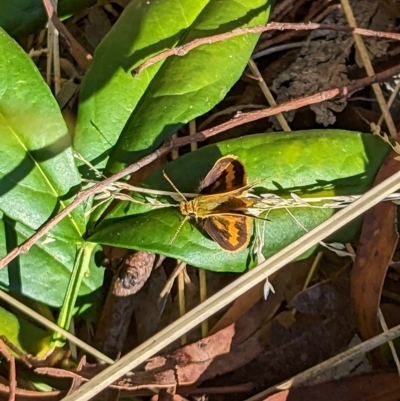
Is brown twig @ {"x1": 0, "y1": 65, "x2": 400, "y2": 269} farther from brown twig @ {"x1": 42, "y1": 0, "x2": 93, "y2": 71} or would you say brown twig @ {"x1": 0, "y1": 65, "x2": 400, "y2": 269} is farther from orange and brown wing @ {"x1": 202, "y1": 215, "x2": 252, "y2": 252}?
brown twig @ {"x1": 42, "y1": 0, "x2": 93, "y2": 71}

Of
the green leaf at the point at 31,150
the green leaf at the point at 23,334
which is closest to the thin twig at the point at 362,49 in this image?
the green leaf at the point at 31,150

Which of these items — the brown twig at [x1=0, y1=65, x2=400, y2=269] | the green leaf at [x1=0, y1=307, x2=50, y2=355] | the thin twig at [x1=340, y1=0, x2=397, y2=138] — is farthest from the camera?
the thin twig at [x1=340, y1=0, x2=397, y2=138]

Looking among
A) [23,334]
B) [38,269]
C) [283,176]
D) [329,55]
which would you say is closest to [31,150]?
[38,269]

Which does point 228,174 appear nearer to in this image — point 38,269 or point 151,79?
point 151,79

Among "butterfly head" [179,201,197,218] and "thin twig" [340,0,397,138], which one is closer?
"butterfly head" [179,201,197,218]

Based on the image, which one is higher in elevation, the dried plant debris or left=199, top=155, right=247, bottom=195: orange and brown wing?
left=199, top=155, right=247, bottom=195: orange and brown wing

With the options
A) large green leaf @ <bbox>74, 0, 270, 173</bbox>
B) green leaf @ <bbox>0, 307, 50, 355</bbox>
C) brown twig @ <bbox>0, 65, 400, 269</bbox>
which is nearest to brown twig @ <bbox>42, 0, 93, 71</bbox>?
large green leaf @ <bbox>74, 0, 270, 173</bbox>

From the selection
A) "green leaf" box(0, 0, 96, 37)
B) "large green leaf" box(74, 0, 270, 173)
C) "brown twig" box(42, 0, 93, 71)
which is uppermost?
"green leaf" box(0, 0, 96, 37)

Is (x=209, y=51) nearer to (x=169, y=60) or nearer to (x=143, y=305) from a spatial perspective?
(x=169, y=60)

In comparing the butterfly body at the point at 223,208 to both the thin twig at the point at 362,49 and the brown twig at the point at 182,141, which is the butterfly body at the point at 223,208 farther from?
the thin twig at the point at 362,49
